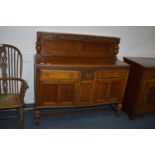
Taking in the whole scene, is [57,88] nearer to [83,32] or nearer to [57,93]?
[57,93]

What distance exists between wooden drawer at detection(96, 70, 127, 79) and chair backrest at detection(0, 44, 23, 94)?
1000 millimetres

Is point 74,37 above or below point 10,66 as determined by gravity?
above

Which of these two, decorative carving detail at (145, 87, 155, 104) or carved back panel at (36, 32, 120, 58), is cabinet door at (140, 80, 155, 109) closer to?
decorative carving detail at (145, 87, 155, 104)

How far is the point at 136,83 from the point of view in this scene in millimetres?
2592

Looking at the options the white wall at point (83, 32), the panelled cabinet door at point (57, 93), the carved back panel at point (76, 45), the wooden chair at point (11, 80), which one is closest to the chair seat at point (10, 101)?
the wooden chair at point (11, 80)

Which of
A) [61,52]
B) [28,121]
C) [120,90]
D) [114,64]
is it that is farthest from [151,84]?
[28,121]

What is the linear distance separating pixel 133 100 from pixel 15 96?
1.68 m

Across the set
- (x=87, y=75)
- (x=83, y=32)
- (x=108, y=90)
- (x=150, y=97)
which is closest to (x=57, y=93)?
(x=87, y=75)

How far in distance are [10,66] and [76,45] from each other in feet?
3.06

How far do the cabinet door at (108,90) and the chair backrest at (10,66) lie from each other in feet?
3.39

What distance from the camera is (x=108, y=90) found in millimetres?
2463

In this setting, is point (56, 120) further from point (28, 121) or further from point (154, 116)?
point (154, 116)

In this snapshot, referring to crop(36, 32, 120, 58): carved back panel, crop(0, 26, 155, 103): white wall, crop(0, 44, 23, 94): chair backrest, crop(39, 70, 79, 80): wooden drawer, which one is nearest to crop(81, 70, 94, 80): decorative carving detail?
crop(39, 70, 79, 80): wooden drawer
